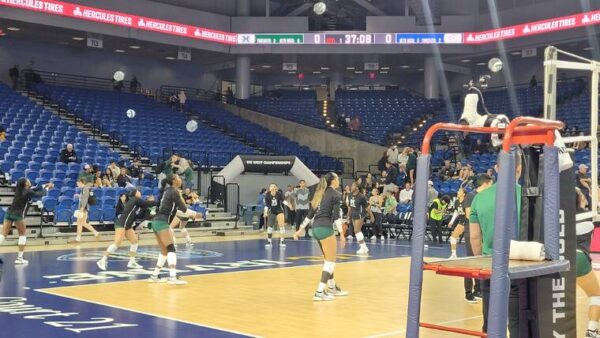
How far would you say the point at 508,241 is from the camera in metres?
4.59

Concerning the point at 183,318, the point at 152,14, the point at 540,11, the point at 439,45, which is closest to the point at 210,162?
the point at 152,14

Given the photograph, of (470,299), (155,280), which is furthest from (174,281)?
(470,299)

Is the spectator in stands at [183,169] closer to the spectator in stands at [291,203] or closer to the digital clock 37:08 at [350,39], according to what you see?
the spectator in stands at [291,203]

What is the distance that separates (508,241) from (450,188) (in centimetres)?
2429

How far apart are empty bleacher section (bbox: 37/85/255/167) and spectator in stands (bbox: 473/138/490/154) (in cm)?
1051

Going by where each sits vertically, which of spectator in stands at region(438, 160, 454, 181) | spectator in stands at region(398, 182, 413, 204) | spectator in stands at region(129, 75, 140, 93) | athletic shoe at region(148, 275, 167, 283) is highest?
spectator in stands at region(129, 75, 140, 93)

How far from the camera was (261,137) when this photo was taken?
127 feet

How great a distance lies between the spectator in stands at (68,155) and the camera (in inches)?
1021

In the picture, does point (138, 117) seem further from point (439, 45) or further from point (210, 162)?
point (439, 45)

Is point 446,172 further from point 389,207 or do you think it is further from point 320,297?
point 320,297

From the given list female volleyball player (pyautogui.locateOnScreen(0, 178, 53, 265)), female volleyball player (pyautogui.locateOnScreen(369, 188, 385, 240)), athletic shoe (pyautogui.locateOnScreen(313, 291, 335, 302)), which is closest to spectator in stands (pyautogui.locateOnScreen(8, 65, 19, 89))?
female volleyball player (pyautogui.locateOnScreen(369, 188, 385, 240))

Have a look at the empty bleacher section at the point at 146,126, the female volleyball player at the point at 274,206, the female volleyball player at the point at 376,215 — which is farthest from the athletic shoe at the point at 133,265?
the empty bleacher section at the point at 146,126

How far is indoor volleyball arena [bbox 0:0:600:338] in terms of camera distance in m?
5.48

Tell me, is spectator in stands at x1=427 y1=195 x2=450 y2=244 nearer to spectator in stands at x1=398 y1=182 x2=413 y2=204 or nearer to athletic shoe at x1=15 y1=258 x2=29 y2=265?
spectator in stands at x1=398 y1=182 x2=413 y2=204
